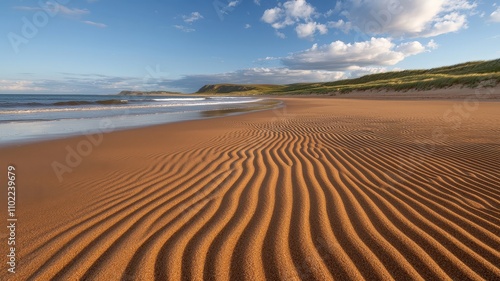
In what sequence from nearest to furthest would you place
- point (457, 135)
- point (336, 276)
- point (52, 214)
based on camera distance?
point (336, 276), point (52, 214), point (457, 135)

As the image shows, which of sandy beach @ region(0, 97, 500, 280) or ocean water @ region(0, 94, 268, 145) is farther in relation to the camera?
ocean water @ region(0, 94, 268, 145)

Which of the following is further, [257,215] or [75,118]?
[75,118]

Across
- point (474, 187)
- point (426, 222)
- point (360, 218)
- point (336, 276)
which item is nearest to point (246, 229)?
point (336, 276)

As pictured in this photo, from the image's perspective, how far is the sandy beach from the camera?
2.33 meters

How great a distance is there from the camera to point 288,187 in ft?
14.0

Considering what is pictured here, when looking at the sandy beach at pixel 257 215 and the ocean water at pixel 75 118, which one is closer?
the sandy beach at pixel 257 215

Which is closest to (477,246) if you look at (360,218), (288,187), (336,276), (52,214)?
(360,218)

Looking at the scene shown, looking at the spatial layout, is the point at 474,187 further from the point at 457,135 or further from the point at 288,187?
the point at 457,135

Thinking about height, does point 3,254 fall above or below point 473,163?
above

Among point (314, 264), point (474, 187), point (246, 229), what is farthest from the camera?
point (474, 187)

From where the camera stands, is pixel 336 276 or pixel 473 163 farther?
pixel 473 163

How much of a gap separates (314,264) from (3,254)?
292cm

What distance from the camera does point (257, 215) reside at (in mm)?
3273

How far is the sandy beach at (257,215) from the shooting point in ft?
7.65
